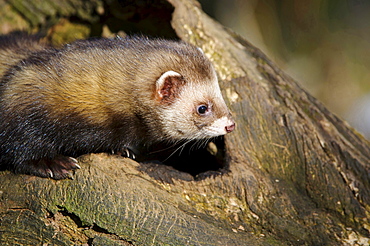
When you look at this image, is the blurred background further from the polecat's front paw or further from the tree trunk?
the polecat's front paw

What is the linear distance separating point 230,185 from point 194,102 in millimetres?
758

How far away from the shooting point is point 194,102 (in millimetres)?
3623

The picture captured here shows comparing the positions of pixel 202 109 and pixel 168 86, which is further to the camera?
pixel 202 109

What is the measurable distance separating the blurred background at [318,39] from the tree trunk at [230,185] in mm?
4197

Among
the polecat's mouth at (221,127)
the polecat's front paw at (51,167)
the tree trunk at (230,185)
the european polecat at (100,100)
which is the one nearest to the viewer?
the tree trunk at (230,185)

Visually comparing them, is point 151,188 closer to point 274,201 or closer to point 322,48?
point 274,201

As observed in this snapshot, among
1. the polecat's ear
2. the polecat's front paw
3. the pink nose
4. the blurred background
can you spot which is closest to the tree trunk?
the polecat's front paw

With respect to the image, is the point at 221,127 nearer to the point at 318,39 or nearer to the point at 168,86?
the point at 168,86

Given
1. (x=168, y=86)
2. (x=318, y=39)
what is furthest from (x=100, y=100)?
(x=318, y=39)

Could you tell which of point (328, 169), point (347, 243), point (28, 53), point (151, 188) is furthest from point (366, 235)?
point (28, 53)

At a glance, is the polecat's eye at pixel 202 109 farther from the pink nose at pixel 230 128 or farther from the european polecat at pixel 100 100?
the pink nose at pixel 230 128

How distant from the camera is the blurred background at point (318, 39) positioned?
8570mm

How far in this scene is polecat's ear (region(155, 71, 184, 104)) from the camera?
3439 mm

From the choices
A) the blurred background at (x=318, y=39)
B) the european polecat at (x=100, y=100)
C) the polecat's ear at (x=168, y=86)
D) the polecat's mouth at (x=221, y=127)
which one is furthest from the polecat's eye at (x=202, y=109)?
the blurred background at (x=318, y=39)
